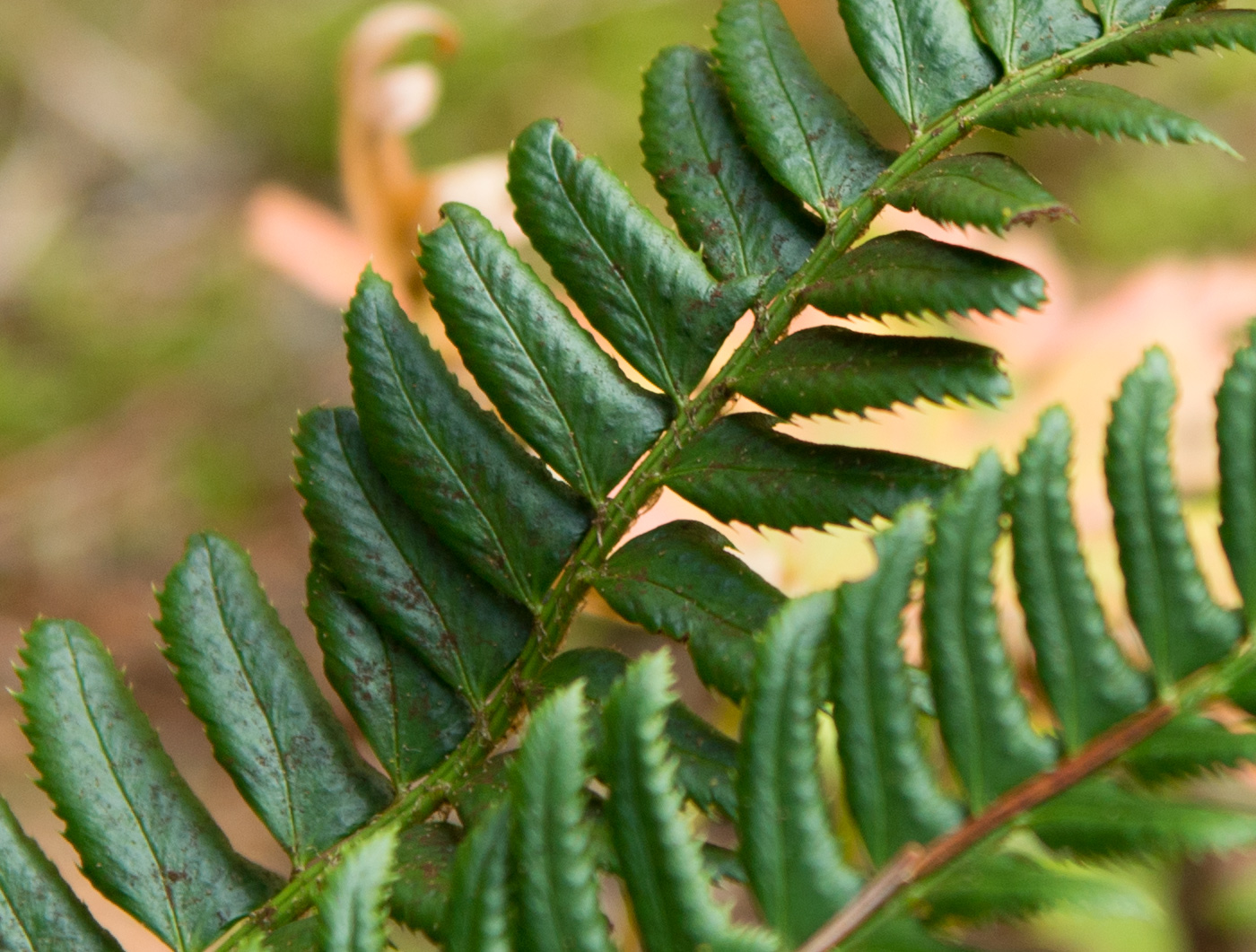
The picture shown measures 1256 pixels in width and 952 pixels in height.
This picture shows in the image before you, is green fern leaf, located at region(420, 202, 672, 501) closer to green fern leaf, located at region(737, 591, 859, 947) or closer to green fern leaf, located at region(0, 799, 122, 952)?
green fern leaf, located at region(737, 591, 859, 947)

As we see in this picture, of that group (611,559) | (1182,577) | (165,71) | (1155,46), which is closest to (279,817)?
(611,559)

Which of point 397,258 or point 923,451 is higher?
point 397,258

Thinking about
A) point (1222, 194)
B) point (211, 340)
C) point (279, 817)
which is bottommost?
point (279, 817)

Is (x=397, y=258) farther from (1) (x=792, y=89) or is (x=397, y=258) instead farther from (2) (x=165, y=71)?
(2) (x=165, y=71)

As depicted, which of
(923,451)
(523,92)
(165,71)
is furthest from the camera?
(165,71)

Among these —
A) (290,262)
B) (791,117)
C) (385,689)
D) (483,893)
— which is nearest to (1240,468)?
(791,117)

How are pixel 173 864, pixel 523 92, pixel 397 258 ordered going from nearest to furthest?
1. pixel 173 864
2. pixel 397 258
3. pixel 523 92

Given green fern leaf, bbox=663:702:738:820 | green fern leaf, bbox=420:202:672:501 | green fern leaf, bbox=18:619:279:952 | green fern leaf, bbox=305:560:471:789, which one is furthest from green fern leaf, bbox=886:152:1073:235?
green fern leaf, bbox=18:619:279:952
